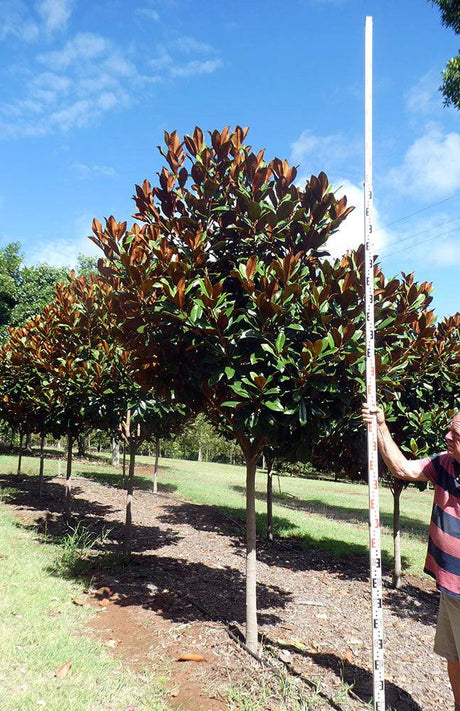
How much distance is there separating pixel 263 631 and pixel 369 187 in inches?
205

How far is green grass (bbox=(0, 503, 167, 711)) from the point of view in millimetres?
3621

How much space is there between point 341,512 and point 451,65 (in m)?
17.0

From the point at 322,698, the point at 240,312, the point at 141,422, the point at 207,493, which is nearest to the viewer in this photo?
the point at 322,698

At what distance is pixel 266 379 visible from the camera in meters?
4.04

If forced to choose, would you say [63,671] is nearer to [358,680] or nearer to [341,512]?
[358,680]

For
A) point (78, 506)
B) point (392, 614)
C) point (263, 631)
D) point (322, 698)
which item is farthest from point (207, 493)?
point (322, 698)

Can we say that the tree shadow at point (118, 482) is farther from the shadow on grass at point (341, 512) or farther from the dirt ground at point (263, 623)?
the dirt ground at point (263, 623)

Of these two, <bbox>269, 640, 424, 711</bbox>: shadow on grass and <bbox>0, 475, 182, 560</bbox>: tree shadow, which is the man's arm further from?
<bbox>0, 475, 182, 560</bbox>: tree shadow

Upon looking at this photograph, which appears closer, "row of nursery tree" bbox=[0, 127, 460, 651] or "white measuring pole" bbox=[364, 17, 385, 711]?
"white measuring pole" bbox=[364, 17, 385, 711]

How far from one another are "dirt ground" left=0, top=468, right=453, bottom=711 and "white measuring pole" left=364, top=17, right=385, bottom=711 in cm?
122

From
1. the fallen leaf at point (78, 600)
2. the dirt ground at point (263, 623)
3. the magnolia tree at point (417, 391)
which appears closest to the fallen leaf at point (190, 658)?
the dirt ground at point (263, 623)

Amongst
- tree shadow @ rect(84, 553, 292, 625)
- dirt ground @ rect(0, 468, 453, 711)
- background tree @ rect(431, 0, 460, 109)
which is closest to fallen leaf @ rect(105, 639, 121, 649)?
dirt ground @ rect(0, 468, 453, 711)

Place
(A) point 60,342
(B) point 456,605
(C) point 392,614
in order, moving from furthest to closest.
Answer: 1. (A) point 60,342
2. (C) point 392,614
3. (B) point 456,605

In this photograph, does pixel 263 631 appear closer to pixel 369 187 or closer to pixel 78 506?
pixel 369 187
